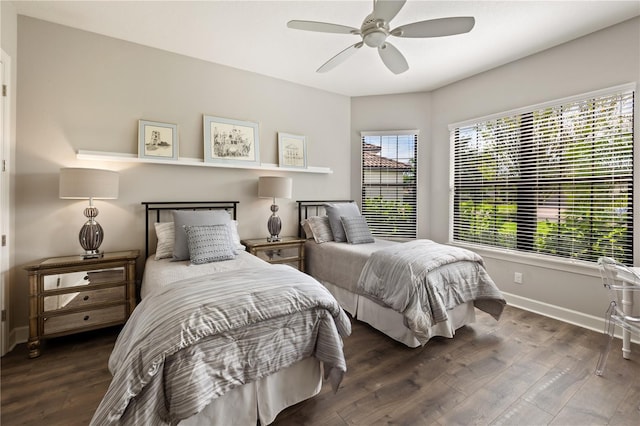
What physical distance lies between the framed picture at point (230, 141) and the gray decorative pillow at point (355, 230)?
1.38 m

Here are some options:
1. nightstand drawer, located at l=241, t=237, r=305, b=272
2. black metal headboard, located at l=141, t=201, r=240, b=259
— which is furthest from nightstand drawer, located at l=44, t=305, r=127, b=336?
nightstand drawer, located at l=241, t=237, r=305, b=272

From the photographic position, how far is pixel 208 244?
2.58m

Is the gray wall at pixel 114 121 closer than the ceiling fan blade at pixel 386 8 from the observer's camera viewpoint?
No

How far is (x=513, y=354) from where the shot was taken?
2336 millimetres

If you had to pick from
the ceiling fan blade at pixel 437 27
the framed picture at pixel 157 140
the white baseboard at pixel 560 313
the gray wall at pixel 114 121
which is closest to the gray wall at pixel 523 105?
the white baseboard at pixel 560 313

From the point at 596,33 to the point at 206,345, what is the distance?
4.31 m

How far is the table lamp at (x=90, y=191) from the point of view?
2410mm

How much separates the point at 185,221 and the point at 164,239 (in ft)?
0.98

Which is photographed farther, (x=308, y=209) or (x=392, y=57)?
(x=308, y=209)

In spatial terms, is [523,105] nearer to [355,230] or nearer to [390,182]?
[390,182]

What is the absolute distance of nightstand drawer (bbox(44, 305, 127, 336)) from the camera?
91.6 inches

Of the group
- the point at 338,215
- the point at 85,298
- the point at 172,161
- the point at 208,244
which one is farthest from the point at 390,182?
the point at 85,298

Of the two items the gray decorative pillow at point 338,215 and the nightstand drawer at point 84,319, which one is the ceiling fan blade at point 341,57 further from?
the nightstand drawer at point 84,319

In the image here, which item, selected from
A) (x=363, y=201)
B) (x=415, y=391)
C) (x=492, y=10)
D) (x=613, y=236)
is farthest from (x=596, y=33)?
(x=415, y=391)
